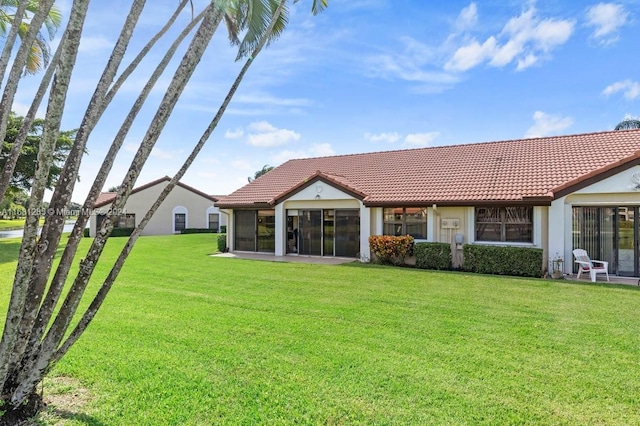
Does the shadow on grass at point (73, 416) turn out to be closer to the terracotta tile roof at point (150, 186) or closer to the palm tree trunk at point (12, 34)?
the palm tree trunk at point (12, 34)

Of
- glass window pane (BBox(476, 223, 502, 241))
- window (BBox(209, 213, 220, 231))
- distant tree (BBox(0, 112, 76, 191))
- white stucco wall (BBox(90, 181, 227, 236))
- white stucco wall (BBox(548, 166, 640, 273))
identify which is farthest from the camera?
window (BBox(209, 213, 220, 231))

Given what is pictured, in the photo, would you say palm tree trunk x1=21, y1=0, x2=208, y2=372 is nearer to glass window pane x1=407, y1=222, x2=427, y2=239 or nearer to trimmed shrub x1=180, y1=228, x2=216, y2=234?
glass window pane x1=407, y1=222, x2=427, y2=239

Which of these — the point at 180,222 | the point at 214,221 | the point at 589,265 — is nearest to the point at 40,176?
the point at 589,265

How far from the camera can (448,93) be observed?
64.2 feet

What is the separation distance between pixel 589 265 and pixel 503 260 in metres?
2.56

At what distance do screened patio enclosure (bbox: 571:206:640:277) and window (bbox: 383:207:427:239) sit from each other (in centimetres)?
539

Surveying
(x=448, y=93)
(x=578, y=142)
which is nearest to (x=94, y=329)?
(x=448, y=93)

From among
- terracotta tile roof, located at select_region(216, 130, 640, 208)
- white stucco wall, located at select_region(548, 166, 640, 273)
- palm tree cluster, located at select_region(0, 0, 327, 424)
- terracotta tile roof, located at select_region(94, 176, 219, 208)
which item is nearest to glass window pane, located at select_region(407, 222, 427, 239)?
terracotta tile roof, located at select_region(216, 130, 640, 208)

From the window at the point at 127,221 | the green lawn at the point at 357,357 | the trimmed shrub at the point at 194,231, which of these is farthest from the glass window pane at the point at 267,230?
the window at the point at 127,221

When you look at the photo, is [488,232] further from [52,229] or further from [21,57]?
[21,57]

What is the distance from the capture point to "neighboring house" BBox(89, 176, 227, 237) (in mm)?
35562

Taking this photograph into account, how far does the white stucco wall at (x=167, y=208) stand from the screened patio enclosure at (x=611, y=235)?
28.7 m

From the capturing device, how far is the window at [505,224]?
14.5 m

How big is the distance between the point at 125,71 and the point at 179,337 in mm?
4275
